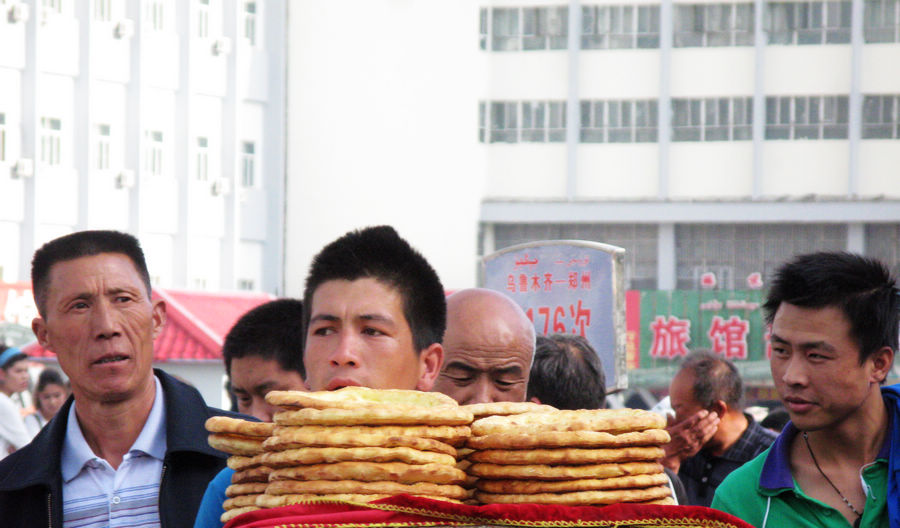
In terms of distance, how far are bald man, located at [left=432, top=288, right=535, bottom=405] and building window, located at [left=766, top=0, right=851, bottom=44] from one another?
102ft

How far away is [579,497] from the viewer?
2199 mm

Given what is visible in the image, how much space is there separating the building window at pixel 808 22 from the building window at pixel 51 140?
17.4 m

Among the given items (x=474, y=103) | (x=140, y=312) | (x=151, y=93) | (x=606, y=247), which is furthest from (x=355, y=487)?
(x=474, y=103)

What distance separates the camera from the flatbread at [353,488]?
7.06ft

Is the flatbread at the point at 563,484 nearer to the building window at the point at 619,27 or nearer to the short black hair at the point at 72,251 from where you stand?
the short black hair at the point at 72,251

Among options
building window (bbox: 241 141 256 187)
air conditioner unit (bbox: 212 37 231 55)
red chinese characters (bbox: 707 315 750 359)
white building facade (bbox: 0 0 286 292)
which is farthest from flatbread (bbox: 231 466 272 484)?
red chinese characters (bbox: 707 315 750 359)

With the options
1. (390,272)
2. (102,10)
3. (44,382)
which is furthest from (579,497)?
(102,10)

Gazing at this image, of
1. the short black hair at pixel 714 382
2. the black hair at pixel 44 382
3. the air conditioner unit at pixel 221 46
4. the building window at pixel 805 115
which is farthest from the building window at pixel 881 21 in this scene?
the short black hair at pixel 714 382

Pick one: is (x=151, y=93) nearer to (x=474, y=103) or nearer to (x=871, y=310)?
(x=474, y=103)

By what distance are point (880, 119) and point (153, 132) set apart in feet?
57.2

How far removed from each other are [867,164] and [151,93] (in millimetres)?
17294

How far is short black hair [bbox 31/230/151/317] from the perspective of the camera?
341cm

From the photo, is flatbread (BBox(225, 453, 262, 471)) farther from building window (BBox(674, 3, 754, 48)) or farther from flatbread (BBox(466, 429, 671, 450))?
building window (BBox(674, 3, 754, 48))

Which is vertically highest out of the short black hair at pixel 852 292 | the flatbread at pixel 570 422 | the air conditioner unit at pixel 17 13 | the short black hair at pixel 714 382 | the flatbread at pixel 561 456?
the air conditioner unit at pixel 17 13
